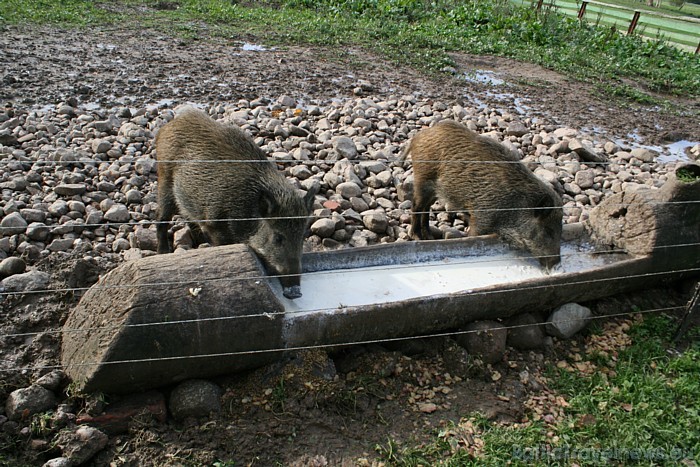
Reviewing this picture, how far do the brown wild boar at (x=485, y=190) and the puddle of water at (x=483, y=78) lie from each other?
216 inches

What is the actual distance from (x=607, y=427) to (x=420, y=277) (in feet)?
5.42

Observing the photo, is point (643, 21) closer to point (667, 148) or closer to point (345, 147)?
point (667, 148)

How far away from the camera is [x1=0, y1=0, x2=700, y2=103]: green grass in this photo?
37.8ft

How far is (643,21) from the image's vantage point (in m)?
19.6

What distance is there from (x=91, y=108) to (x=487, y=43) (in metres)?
9.10

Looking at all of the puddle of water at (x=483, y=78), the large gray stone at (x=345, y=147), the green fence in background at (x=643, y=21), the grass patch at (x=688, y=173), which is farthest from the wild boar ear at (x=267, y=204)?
the green fence in background at (x=643, y=21)

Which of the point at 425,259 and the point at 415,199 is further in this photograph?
the point at 415,199

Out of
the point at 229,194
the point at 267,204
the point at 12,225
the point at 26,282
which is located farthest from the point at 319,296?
the point at 12,225

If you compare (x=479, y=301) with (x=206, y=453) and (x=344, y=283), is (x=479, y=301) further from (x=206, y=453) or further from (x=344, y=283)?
(x=206, y=453)

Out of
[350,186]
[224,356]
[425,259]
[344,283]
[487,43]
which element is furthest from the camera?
[487,43]

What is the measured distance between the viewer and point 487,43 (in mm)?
13078

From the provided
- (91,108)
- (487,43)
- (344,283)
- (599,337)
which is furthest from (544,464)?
(487,43)

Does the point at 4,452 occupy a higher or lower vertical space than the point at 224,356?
lower

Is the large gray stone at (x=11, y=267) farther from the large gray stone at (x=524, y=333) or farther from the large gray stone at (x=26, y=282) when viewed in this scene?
the large gray stone at (x=524, y=333)
